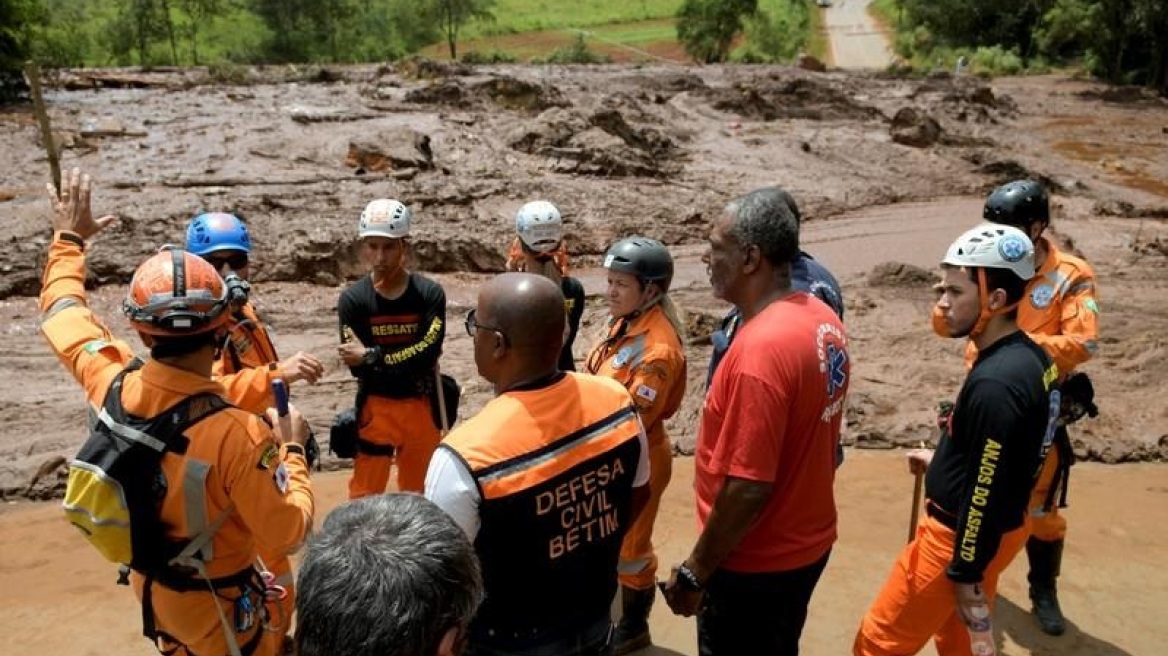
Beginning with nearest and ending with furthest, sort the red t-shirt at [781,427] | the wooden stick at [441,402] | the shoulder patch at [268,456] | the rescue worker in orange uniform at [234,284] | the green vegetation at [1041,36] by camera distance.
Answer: the shoulder patch at [268,456], the red t-shirt at [781,427], the rescue worker in orange uniform at [234,284], the wooden stick at [441,402], the green vegetation at [1041,36]

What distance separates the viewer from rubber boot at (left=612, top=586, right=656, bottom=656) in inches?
176

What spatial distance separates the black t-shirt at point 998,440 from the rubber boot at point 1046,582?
1.66m

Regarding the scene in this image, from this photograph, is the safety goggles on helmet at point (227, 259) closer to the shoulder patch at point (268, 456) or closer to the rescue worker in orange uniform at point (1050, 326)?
the shoulder patch at point (268, 456)

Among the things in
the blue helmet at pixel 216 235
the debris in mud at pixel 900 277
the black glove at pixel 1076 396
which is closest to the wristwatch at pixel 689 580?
the black glove at pixel 1076 396

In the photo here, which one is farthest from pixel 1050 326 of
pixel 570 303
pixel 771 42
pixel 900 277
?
pixel 771 42

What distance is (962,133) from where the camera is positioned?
77.7 feet

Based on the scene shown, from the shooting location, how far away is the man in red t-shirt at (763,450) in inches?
113

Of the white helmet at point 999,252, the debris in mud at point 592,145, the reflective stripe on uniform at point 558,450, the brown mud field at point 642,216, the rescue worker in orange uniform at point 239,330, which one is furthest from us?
the debris in mud at point 592,145

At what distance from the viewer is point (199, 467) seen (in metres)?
2.62

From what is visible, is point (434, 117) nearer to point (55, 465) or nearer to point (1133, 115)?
point (55, 465)

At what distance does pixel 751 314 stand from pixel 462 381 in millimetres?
5543

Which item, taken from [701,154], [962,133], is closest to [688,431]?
[701,154]

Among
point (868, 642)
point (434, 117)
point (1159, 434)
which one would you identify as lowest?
point (1159, 434)

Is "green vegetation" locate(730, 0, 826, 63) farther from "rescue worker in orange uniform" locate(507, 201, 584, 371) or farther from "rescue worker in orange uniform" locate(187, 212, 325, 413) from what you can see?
"rescue worker in orange uniform" locate(187, 212, 325, 413)
